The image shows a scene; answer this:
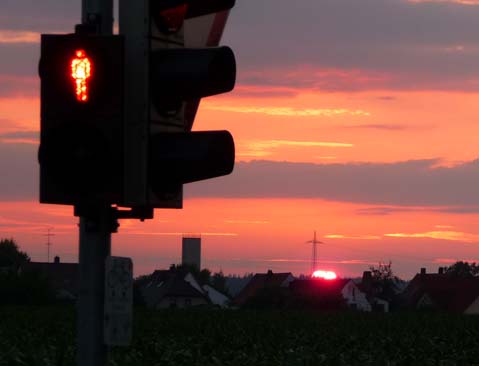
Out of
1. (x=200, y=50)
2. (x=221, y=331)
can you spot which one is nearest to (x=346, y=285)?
(x=221, y=331)

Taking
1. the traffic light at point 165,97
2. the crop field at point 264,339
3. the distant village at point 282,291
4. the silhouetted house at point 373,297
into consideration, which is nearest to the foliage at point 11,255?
the distant village at point 282,291

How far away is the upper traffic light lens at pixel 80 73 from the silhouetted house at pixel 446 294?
113652mm

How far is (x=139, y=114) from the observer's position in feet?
16.0

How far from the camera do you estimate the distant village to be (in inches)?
4092

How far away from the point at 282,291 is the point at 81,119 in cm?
10541

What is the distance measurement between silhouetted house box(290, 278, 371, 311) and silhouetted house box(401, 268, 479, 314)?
565 centimetres

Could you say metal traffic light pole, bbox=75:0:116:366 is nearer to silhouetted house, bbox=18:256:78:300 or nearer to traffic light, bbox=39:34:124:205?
traffic light, bbox=39:34:124:205

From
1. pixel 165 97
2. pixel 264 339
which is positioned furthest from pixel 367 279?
pixel 165 97

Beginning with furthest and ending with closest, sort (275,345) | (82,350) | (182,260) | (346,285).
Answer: (182,260)
(346,285)
(275,345)
(82,350)

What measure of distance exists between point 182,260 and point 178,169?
17676 centimetres

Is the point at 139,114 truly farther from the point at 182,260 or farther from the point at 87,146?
the point at 182,260

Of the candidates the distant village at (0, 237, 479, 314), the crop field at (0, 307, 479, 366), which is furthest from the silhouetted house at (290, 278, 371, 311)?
the crop field at (0, 307, 479, 366)

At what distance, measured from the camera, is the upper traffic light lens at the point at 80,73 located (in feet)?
16.0

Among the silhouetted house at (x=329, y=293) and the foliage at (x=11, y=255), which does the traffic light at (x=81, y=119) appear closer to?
the silhouetted house at (x=329, y=293)
